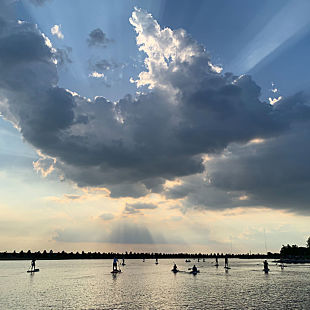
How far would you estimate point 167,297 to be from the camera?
149 feet

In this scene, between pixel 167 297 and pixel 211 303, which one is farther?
pixel 167 297

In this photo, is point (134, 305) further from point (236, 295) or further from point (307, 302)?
point (307, 302)

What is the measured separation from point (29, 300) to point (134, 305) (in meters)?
15.2

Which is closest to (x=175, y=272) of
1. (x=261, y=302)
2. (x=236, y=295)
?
(x=236, y=295)

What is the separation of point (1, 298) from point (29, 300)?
4.72m

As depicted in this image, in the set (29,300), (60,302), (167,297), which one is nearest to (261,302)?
(167,297)

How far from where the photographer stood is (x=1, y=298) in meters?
43.1

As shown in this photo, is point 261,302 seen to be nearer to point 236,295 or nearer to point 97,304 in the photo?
point 236,295

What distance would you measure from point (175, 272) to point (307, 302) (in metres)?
66.1

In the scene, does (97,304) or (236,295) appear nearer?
(97,304)

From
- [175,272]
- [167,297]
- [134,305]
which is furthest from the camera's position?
[175,272]

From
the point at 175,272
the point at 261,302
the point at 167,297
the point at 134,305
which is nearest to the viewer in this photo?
the point at 134,305

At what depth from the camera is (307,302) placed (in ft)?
133

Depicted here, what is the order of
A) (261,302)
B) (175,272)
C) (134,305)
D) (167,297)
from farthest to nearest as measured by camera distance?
(175,272), (167,297), (261,302), (134,305)
